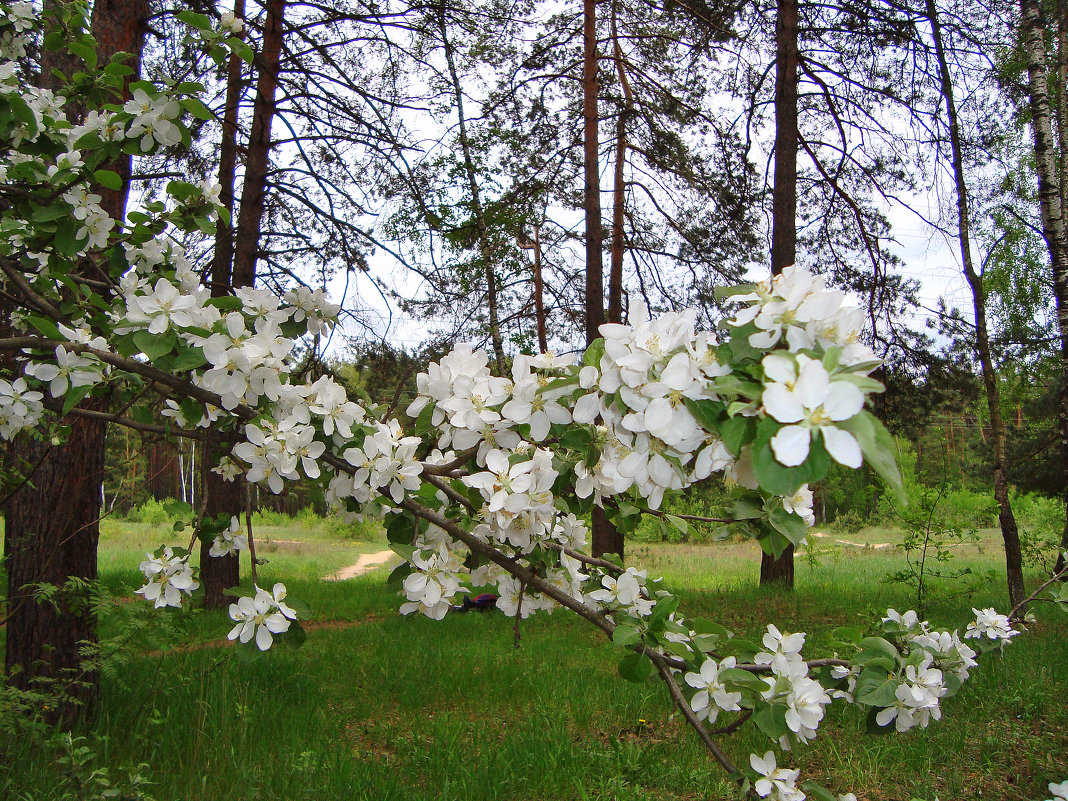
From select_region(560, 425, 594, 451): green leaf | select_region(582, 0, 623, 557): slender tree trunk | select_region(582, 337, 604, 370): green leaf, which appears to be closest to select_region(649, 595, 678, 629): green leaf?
select_region(560, 425, 594, 451): green leaf

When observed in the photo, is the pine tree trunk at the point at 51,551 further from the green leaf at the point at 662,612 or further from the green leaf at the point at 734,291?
the green leaf at the point at 734,291

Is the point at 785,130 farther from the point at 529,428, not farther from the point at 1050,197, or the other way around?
the point at 529,428

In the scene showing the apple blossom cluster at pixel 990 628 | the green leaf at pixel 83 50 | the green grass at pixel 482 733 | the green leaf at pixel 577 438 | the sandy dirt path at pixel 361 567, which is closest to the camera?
the green leaf at pixel 577 438

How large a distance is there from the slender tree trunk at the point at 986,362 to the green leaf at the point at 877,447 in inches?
254

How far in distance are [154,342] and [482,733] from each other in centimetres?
296

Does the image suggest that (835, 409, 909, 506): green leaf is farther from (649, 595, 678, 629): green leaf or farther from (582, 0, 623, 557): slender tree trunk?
(582, 0, 623, 557): slender tree trunk

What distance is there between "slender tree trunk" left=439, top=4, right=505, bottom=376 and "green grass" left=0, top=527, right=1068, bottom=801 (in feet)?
11.7

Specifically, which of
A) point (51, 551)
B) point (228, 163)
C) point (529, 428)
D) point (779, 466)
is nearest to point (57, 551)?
point (51, 551)

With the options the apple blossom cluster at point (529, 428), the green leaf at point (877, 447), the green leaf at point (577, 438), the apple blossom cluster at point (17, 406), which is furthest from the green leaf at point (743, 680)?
the apple blossom cluster at point (17, 406)

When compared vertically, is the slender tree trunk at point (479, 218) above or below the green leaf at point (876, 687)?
above

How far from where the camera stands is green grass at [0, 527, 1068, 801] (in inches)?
117

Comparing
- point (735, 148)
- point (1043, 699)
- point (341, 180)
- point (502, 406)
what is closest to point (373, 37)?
point (341, 180)

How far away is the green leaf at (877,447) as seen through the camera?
0.68m

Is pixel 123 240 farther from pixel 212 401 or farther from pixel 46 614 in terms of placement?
pixel 46 614
